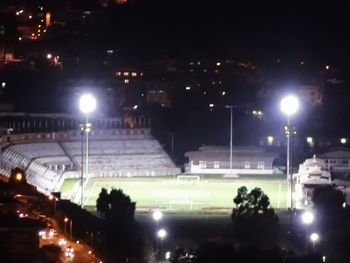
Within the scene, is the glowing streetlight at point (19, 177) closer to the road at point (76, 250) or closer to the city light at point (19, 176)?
the city light at point (19, 176)

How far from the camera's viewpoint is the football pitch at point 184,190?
2692 cm

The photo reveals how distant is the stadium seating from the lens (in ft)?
102

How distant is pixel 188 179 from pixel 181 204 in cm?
564

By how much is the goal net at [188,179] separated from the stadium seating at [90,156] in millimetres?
1405

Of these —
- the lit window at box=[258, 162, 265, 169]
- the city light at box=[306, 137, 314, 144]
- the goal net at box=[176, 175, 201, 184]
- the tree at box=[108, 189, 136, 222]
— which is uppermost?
the city light at box=[306, 137, 314, 144]

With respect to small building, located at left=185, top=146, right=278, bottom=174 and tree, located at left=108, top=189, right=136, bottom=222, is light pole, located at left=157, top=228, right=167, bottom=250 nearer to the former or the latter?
tree, located at left=108, top=189, right=136, bottom=222

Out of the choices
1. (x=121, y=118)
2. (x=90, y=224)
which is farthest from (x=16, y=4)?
(x=90, y=224)

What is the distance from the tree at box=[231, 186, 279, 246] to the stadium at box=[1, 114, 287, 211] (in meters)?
4.70

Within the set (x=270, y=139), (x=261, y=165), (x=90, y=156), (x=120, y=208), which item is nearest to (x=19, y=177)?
(x=120, y=208)

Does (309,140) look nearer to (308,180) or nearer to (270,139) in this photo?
(270,139)

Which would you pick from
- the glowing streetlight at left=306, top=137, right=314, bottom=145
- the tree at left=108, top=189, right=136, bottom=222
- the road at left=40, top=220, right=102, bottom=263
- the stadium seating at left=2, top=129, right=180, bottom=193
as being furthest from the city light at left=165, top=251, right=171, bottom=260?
the glowing streetlight at left=306, top=137, right=314, bottom=145

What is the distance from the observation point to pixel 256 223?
67.9ft

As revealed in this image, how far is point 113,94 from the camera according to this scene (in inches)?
1751

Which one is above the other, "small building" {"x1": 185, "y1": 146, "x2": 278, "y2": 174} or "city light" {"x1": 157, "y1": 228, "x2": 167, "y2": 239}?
"small building" {"x1": 185, "y1": 146, "x2": 278, "y2": 174}
